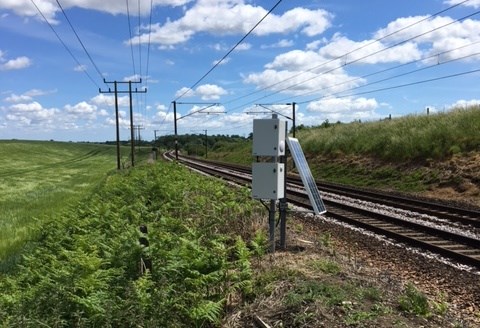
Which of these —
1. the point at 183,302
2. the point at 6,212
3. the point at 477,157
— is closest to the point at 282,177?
the point at 183,302

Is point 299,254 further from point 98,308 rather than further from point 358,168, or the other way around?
point 358,168

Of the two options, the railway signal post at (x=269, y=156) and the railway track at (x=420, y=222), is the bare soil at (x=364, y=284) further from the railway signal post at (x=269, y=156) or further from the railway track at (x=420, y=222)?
the railway signal post at (x=269, y=156)

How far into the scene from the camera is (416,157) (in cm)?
2888

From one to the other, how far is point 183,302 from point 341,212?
11.8 meters

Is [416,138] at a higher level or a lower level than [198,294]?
higher

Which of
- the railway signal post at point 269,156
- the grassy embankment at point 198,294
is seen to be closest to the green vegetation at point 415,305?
the grassy embankment at point 198,294

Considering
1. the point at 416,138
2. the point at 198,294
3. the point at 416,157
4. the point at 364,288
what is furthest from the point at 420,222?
the point at 416,138

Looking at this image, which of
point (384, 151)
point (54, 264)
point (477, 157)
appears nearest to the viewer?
point (54, 264)

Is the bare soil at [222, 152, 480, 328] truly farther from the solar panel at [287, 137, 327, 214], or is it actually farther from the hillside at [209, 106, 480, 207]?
the hillside at [209, 106, 480, 207]

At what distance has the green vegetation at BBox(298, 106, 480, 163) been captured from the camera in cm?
2744

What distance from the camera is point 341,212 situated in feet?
53.8

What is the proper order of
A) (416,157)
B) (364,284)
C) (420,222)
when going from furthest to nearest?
1. (416,157)
2. (420,222)
3. (364,284)

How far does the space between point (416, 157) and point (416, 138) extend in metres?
1.92

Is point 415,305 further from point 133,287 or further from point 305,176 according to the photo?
point 305,176
